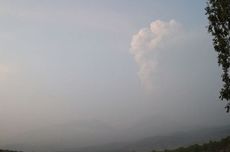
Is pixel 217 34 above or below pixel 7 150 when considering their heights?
above

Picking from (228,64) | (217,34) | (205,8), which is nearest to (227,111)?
(228,64)

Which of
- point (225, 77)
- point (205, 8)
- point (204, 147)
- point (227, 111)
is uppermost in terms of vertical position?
point (205, 8)

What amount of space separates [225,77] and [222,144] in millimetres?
9166

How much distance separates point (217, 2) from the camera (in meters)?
66.2

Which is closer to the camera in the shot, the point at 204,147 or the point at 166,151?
the point at 204,147

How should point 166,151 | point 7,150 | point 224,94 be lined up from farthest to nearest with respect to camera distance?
1. point 7,150
2. point 166,151
3. point 224,94

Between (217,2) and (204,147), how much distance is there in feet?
67.8

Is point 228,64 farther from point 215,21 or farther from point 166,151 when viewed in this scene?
point 166,151

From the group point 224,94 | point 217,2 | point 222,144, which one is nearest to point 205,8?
point 217,2

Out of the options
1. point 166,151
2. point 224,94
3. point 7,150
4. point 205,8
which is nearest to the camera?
point 224,94

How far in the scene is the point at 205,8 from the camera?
6744cm

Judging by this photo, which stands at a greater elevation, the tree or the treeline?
the tree

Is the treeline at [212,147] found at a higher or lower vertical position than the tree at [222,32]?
lower

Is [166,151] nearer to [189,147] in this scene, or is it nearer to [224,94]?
[189,147]
